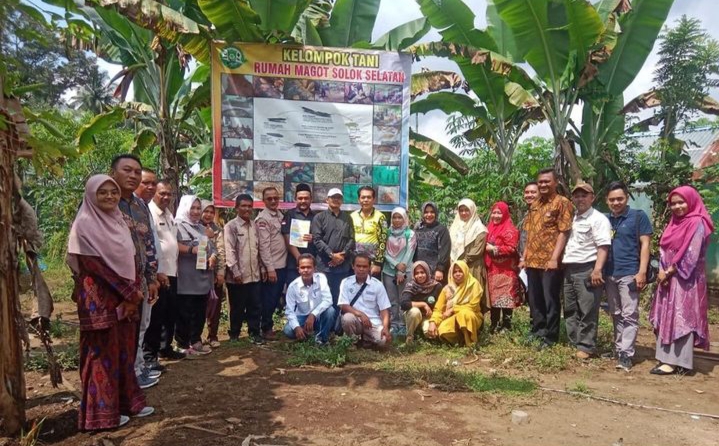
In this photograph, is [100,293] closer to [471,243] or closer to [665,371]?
[471,243]

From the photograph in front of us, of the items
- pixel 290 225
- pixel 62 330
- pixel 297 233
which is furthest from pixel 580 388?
pixel 62 330

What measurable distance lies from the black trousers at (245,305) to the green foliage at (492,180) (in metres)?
4.23

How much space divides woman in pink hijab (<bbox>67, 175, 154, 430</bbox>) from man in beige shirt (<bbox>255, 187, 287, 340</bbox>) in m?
2.15

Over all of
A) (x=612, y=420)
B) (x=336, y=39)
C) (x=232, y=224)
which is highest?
(x=336, y=39)

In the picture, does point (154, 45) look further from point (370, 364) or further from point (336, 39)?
point (370, 364)

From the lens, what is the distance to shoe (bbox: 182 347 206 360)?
4.67 m

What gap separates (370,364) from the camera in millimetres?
4543

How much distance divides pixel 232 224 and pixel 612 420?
143 inches

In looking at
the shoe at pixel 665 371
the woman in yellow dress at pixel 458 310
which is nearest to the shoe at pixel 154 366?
the woman in yellow dress at pixel 458 310

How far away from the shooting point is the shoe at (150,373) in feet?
12.7

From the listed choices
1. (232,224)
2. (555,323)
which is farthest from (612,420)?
(232,224)

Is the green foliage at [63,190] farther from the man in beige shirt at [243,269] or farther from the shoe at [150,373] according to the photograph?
A: the shoe at [150,373]

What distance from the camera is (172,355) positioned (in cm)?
460

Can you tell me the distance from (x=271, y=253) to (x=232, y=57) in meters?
2.49
